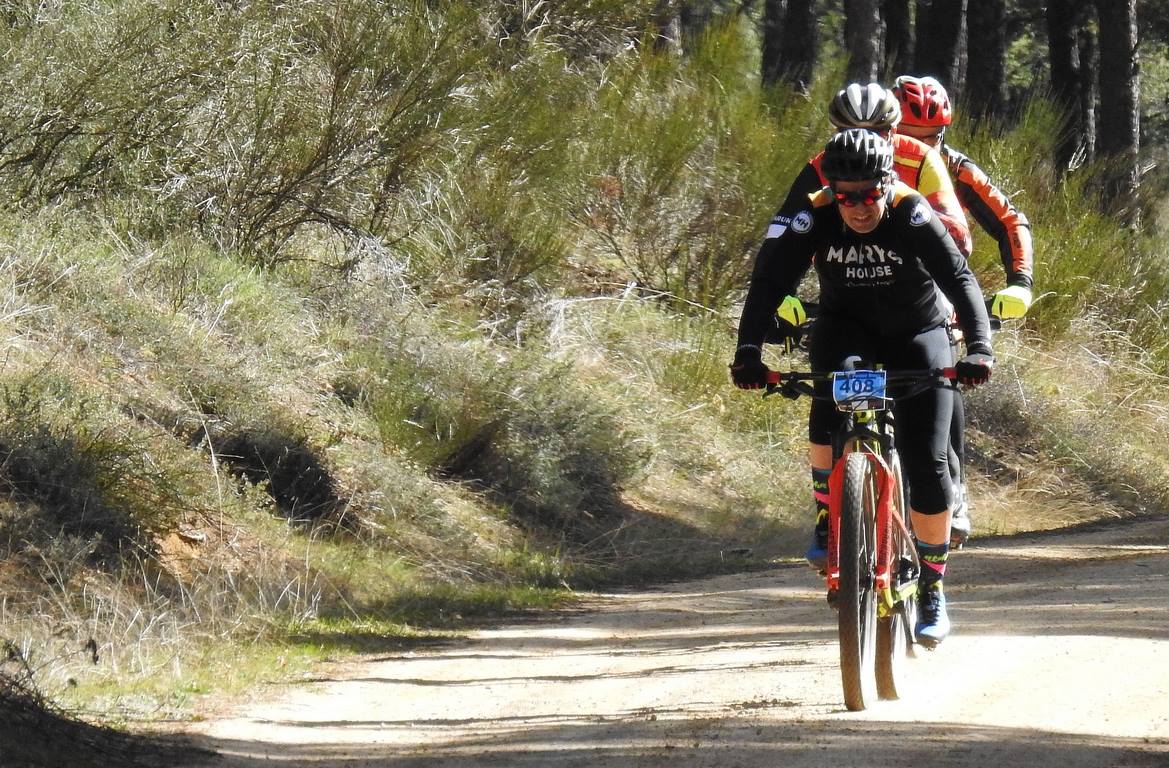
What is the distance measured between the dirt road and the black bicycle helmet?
1.96m

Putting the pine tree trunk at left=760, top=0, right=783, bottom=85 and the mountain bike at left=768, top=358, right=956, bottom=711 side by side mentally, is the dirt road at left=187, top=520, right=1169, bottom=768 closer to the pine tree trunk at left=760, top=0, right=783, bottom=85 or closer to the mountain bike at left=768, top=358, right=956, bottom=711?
the mountain bike at left=768, top=358, right=956, bottom=711

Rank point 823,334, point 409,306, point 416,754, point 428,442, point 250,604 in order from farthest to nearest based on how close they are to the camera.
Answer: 1. point 409,306
2. point 428,442
3. point 250,604
4. point 823,334
5. point 416,754

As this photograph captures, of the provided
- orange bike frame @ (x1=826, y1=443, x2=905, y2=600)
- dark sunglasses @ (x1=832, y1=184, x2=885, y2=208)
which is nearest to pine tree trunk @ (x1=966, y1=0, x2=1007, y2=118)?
dark sunglasses @ (x1=832, y1=184, x2=885, y2=208)

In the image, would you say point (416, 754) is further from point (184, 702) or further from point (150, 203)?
point (150, 203)

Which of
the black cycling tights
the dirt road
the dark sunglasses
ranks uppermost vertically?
the dark sunglasses

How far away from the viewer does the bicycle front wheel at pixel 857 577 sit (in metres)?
5.47

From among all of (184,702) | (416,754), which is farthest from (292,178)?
(416,754)

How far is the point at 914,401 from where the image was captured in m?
6.15

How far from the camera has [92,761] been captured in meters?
5.02

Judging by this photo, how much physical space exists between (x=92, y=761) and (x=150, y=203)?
713 centimetres

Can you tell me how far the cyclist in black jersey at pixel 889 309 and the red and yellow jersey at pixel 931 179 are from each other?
0.56 m

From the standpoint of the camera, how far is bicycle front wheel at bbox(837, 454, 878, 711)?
17.9 feet

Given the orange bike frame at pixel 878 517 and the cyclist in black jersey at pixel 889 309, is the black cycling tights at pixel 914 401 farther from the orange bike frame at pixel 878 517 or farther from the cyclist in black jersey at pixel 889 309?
the orange bike frame at pixel 878 517

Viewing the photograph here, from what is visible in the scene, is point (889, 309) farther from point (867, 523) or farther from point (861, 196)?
point (867, 523)
